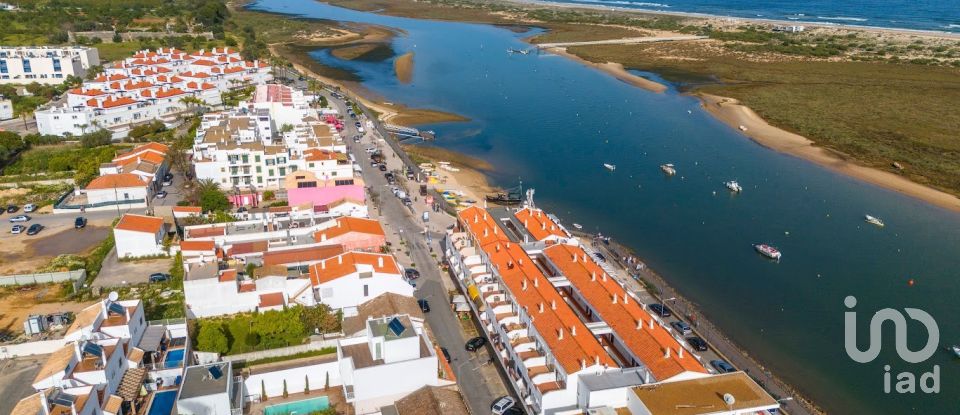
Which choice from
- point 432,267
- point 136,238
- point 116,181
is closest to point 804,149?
point 432,267

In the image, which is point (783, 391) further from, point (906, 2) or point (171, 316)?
point (906, 2)

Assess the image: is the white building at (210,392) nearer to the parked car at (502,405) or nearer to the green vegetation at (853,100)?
the parked car at (502,405)

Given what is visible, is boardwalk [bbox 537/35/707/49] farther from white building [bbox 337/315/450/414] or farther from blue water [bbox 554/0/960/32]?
white building [bbox 337/315/450/414]

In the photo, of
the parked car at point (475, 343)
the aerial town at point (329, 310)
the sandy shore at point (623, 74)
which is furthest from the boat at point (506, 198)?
the sandy shore at point (623, 74)

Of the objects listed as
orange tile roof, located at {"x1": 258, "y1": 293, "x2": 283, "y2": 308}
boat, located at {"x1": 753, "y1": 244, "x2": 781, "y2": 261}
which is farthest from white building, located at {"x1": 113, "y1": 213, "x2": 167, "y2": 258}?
boat, located at {"x1": 753, "y1": 244, "x2": 781, "y2": 261}

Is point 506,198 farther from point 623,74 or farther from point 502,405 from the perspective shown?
point 623,74
